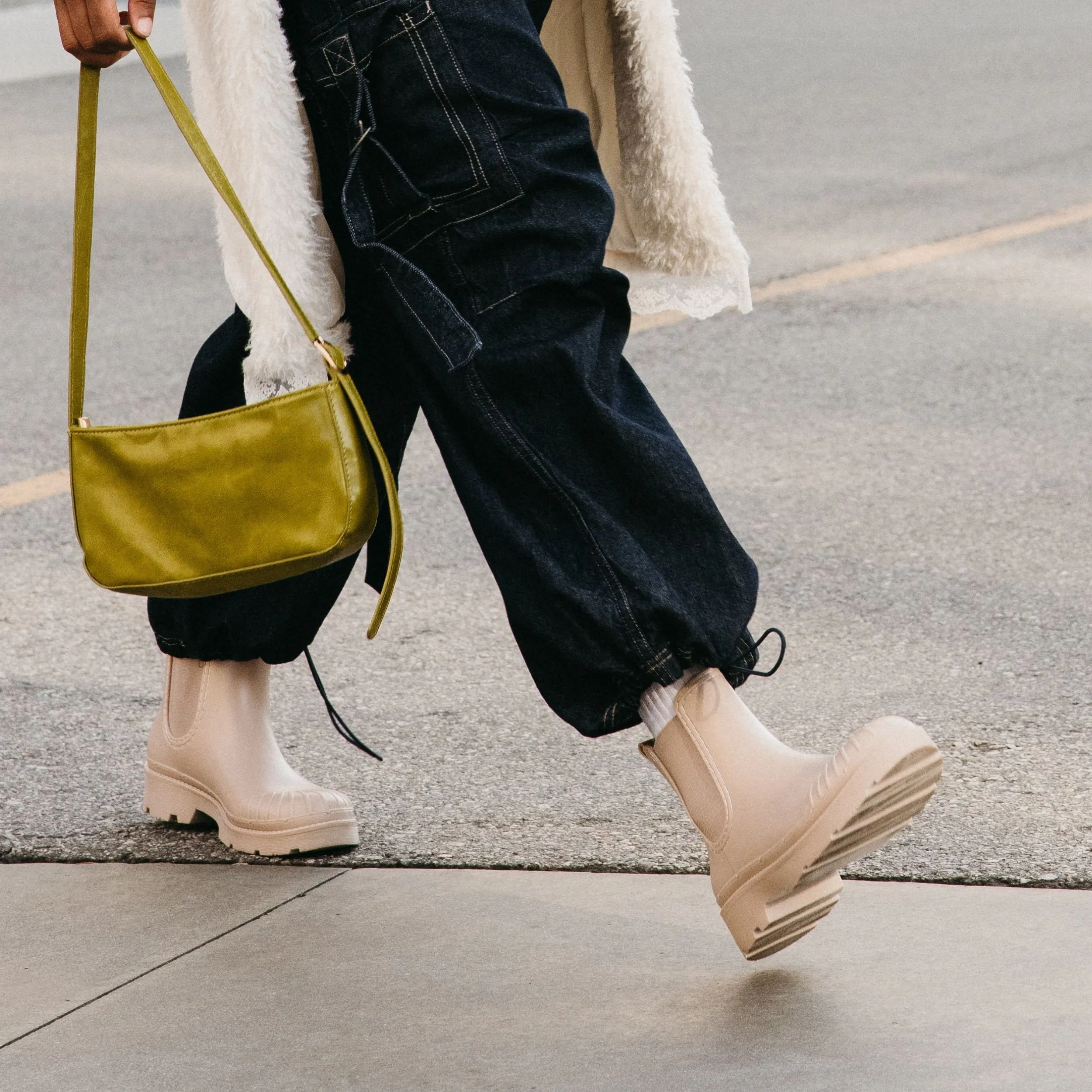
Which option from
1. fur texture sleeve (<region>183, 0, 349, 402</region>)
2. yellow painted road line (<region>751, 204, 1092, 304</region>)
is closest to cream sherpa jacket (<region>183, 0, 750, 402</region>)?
fur texture sleeve (<region>183, 0, 349, 402</region>)

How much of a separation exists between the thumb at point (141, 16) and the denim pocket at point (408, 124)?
0.62 feet

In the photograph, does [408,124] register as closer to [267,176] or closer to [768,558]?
[267,176]

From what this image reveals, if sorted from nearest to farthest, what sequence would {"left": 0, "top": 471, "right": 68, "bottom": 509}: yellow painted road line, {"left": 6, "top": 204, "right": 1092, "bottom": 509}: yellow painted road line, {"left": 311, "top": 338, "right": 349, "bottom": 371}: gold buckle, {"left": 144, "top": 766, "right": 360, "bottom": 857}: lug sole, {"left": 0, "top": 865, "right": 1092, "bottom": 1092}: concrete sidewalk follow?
{"left": 0, "top": 865, "right": 1092, "bottom": 1092}: concrete sidewalk → {"left": 311, "top": 338, "right": 349, "bottom": 371}: gold buckle → {"left": 144, "top": 766, "right": 360, "bottom": 857}: lug sole → {"left": 0, "top": 471, "right": 68, "bottom": 509}: yellow painted road line → {"left": 6, "top": 204, "right": 1092, "bottom": 509}: yellow painted road line

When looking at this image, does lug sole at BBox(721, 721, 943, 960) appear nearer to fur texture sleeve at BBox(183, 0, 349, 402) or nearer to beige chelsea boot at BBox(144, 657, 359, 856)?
beige chelsea boot at BBox(144, 657, 359, 856)

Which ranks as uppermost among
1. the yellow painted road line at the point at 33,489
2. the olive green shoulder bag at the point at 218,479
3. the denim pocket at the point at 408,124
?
the denim pocket at the point at 408,124

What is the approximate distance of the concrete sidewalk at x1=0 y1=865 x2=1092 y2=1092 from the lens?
1886 millimetres

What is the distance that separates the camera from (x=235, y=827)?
247cm

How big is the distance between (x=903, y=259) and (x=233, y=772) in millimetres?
4211

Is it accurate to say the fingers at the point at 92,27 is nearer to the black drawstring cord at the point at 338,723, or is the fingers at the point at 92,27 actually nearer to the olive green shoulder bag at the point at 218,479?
the olive green shoulder bag at the point at 218,479

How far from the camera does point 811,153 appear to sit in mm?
8156

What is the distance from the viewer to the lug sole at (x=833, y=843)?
1921 mm

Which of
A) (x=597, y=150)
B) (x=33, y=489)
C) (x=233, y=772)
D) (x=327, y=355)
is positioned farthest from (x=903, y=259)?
(x=327, y=355)

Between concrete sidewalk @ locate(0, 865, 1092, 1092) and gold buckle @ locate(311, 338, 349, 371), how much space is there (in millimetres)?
667

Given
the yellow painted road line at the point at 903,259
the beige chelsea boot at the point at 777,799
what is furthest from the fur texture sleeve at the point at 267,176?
the yellow painted road line at the point at 903,259
